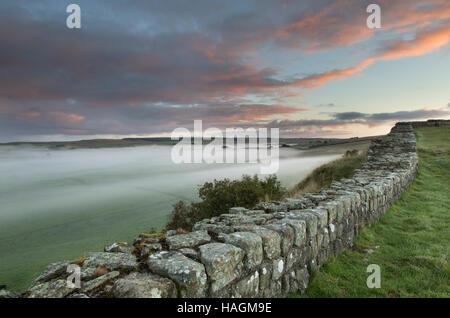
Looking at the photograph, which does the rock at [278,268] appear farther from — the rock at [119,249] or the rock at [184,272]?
the rock at [119,249]

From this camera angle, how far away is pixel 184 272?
8.02 ft

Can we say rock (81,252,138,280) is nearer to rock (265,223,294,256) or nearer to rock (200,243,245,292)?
rock (200,243,245,292)

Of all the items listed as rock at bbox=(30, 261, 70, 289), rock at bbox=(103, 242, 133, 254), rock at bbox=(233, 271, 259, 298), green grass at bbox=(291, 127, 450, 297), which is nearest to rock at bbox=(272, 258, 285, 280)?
rock at bbox=(233, 271, 259, 298)

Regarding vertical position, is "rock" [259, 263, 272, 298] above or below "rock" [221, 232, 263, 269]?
below

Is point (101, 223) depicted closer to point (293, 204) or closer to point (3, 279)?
point (3, 279)

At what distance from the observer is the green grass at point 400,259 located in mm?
3848

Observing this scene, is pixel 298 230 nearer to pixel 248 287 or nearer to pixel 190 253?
pixel 248 287

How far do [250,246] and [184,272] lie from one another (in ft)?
3.30

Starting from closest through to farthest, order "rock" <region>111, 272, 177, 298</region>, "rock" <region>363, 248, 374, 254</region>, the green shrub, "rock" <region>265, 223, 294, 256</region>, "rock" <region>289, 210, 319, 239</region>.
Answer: "rock" <region>111, 272, 177, 298</region>
"rock" <region>265, 223, 294, 256</region>
"rock" <region>289, 210, 319, 239</region>
"rock" <region>363, 248, 374, 254</region>
the green shrub

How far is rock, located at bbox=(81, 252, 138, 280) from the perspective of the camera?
2579 mm

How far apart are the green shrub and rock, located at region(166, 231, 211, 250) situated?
28.8 ft

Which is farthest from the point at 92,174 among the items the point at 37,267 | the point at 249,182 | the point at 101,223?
the point at 249,182

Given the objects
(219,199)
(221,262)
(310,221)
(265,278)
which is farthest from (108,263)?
(219,199)
